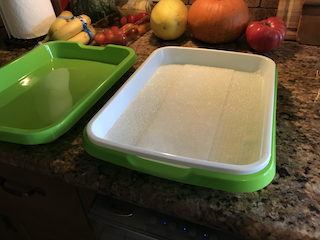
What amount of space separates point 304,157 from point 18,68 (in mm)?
770

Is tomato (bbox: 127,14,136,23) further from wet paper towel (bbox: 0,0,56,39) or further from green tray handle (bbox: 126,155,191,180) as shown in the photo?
green tray handle (bbox: 126,155,191,180)

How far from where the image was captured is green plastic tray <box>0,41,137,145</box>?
19.6 inches

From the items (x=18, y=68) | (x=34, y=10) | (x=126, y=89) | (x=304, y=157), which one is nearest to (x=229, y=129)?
(x=304, y=157)

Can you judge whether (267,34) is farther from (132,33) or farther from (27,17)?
(27,17)

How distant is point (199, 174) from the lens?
364 mm

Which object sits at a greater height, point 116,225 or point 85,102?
point 85,102

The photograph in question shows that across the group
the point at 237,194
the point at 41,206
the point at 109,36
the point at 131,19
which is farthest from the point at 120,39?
the point at 237,194

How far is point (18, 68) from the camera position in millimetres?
742

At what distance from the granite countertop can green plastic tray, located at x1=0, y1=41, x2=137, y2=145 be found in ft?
0.13

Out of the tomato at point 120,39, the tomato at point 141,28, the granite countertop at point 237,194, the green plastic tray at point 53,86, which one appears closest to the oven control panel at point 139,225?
the granite countertop at point 237,194

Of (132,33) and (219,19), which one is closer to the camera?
(219,19)

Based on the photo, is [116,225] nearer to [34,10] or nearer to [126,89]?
[126,89]

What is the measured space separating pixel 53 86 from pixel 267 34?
25.3 inches

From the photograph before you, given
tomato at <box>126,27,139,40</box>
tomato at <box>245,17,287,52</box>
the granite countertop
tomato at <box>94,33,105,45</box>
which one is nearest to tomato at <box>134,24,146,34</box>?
tomato at <box>126,27,139,40</box>
